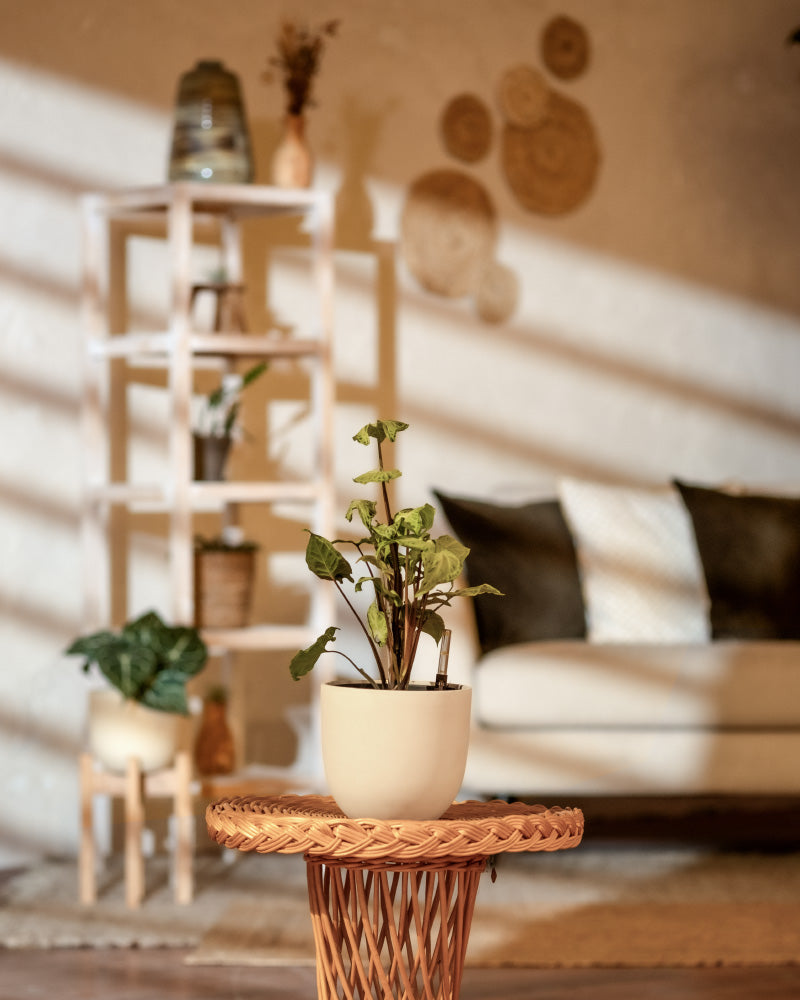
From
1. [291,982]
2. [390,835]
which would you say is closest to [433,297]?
[291,982]

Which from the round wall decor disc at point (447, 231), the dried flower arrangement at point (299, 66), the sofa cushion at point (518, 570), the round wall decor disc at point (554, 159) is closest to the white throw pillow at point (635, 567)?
the sofa cushion at point (518, 570)

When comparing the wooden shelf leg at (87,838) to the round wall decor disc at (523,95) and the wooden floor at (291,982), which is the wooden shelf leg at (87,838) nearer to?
the wooden floor at (291,982)

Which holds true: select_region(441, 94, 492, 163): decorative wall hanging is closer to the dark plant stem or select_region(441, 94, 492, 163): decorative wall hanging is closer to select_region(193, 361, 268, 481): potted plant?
select_region(193, 361, 268, 481): potted plant

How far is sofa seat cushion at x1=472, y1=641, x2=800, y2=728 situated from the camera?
119 inches

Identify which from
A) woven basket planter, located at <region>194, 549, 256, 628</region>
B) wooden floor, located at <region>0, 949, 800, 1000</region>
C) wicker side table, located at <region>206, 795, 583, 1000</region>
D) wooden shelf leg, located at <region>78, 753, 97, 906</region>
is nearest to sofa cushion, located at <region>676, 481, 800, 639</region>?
wooden floor, located at <region>0, 949, 800, 1000</region>

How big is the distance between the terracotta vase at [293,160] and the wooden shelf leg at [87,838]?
1.54 meters

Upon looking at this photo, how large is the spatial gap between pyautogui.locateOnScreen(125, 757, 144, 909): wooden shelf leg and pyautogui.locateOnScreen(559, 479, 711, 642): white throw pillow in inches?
49.4

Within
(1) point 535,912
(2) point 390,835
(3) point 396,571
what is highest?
(3) point 396,571

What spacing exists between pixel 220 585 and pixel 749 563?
1.43 meters

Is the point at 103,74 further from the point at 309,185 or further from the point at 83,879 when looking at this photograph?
the point at 83,879

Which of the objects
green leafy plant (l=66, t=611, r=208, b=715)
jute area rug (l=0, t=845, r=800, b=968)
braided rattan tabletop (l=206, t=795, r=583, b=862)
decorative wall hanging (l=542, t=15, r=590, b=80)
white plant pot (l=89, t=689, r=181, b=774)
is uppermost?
decorative wall hanging (l=542, t=15, r=590, b=80)

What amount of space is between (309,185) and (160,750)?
58.9 inches

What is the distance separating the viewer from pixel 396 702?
1.43 m

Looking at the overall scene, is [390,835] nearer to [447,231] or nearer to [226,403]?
[226,403]
